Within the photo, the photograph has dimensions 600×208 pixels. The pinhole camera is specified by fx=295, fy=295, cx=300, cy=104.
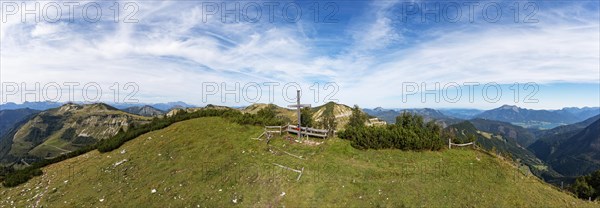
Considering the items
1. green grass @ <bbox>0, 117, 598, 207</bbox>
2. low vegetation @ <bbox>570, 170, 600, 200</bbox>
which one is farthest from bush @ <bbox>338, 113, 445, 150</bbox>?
low vegetation @ <bbox>570, 170, 600, 200</bbox>

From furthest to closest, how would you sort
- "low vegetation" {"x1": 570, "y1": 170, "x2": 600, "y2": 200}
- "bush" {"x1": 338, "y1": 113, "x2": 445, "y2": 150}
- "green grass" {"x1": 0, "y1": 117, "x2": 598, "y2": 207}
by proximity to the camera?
"low vegetation" {"x1": 570, "y1": 170, "x2": 600, "y2": 200}, "bush" {"x1": 338, "y1": 113, "x2": 445, "y2": 150}, "green grass" {"x1": 0, "y1": 117, "x2": 598, "y2": 207}

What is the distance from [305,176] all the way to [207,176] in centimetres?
855

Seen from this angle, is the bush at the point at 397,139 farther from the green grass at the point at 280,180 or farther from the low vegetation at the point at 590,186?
the low vegetation at the point at 590,186

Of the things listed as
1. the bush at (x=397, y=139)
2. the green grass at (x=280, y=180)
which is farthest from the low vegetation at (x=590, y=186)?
the bush at (x=397, y=139)

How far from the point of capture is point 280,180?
23438mm

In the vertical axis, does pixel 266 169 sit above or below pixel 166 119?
below

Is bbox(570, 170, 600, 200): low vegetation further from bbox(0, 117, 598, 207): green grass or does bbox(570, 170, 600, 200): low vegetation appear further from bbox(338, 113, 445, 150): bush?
bbox(338, 113, 445, 150): bush

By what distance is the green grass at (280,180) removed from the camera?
21688 millimetres

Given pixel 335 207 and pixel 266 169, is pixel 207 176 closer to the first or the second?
pixel 266 169

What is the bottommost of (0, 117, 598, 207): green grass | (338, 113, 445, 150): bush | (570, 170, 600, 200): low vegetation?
(570, 170, 600, 200): low vegetation

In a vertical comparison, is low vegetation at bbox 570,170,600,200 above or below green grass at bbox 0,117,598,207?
below

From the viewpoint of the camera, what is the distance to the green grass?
71.2ft

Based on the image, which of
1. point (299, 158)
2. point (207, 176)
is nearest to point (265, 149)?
point (299, 158)

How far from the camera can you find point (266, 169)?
25359 millimetres
